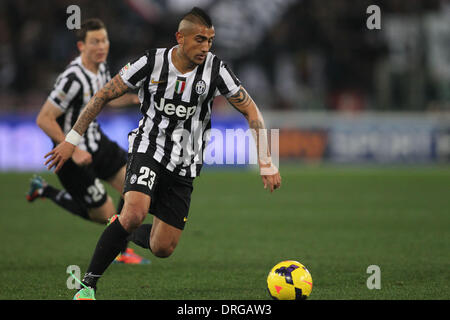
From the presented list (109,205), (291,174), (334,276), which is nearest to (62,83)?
(109,205)

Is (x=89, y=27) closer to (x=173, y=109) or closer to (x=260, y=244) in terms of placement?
(x=173, y=109)

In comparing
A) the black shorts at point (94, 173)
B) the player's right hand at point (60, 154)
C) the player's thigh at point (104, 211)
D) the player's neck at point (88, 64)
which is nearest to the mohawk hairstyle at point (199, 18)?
the player's right hand at point (60, 154)

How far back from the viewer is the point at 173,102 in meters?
5.54

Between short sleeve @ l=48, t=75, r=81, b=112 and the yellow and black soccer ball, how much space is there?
301 cm

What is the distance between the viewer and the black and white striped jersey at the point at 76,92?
714cm

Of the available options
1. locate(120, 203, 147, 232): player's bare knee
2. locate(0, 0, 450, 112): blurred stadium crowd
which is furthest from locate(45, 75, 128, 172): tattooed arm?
locate(0, 0, 450, 112): blurred stadium crowd

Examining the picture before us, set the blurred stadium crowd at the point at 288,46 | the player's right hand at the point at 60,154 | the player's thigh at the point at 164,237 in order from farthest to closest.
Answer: the blurred stadium crowd at the point at 288,46, the player's thigh at the point at 164,237, the player's right hand at the point at 60,154

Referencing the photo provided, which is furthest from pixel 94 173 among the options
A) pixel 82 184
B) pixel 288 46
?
pixel 288 46

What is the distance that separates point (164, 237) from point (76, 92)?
7.10 feet

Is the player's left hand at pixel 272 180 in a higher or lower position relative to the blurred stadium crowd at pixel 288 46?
lower

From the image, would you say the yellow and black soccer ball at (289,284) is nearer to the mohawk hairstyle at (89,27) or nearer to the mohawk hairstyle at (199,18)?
the mohawk hairstyle at (199,18)

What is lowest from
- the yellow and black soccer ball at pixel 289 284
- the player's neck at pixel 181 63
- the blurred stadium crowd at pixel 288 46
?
the yellow and black soccer ball at pixel 289 284

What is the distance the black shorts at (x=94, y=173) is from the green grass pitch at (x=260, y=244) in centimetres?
66

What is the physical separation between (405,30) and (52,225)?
1657 cm
